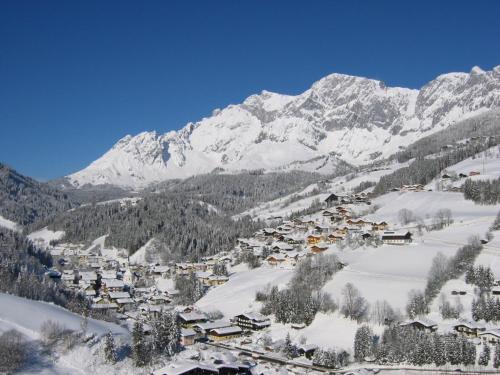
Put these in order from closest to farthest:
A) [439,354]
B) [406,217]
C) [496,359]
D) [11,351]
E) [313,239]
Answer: [496,359]
[11,351]
[439,354]
[406,217]
[313,239]

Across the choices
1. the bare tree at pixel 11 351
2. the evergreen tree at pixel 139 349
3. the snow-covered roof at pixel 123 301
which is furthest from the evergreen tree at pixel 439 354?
the snow-covered roof at pixel 123 301

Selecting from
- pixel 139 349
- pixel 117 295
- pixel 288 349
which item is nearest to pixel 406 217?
pixel 288 349

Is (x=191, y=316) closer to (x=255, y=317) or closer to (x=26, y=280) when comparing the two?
(x=255, y=317)

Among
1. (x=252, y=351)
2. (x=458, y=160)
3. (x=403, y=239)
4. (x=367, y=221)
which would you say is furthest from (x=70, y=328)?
(x=458, y=160)

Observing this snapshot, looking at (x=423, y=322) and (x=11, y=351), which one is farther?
(x=423, y=322)

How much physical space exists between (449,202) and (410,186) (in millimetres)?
26143

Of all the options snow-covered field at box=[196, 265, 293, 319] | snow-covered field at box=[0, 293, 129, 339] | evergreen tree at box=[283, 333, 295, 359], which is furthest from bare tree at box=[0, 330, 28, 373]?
snow-covered field at box=[196, 265, 293, 319]

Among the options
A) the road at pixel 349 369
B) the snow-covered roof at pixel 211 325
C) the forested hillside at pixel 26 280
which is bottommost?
the road at pixel 349 369

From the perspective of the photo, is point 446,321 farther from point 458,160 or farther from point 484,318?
point 458,160

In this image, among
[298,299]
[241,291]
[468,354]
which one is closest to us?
[468,354]

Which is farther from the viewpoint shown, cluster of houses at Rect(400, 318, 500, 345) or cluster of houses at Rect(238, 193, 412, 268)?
cluster of houses at Rect(238, 193, 412, 268)

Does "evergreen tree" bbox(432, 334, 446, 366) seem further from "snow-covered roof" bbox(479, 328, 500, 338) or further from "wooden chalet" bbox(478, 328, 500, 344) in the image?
"snow-covered roof" bbox(479, 328, 500, 338)

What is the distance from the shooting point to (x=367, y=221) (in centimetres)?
10712

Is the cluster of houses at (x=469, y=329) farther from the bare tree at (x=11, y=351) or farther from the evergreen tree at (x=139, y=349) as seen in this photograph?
the bare tree at (x=11, y=351)
